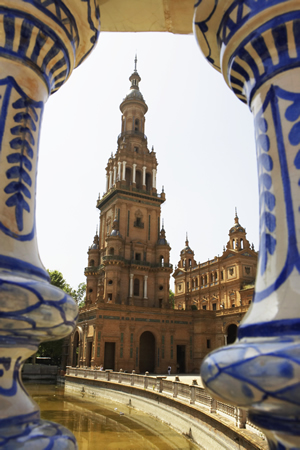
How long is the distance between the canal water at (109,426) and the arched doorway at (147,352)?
9.23 metres

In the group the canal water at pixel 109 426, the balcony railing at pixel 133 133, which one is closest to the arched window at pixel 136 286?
the canal water at pixel 109 426

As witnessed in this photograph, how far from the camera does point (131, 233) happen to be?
1417 inches

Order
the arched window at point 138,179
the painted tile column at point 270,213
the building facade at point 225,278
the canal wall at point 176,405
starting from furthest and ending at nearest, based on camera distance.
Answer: the arched window at point 138,179, the building facade at point 225,278, the canal wall at point 176,405, the painted tile column at point 270,213

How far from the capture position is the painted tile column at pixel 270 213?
3.38ft

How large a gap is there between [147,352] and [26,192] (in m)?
32.7

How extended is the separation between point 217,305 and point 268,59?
130 ft

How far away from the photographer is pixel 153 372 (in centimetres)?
3133

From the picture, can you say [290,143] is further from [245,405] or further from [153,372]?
[153,372]

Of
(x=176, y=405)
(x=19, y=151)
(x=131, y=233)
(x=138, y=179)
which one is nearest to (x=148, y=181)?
(x=138, y=179)

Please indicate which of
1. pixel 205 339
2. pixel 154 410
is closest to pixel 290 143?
pixel 154 410

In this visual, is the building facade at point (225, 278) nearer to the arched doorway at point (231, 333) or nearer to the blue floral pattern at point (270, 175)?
the arched doorway at point (231, 333)

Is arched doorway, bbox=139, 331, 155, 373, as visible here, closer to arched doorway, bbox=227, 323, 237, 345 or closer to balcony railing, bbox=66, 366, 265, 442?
balcony railing, bbox=66, 366, 265, 442

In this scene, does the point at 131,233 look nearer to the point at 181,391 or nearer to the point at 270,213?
the point at 181,391

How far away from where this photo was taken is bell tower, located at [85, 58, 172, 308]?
111ft
